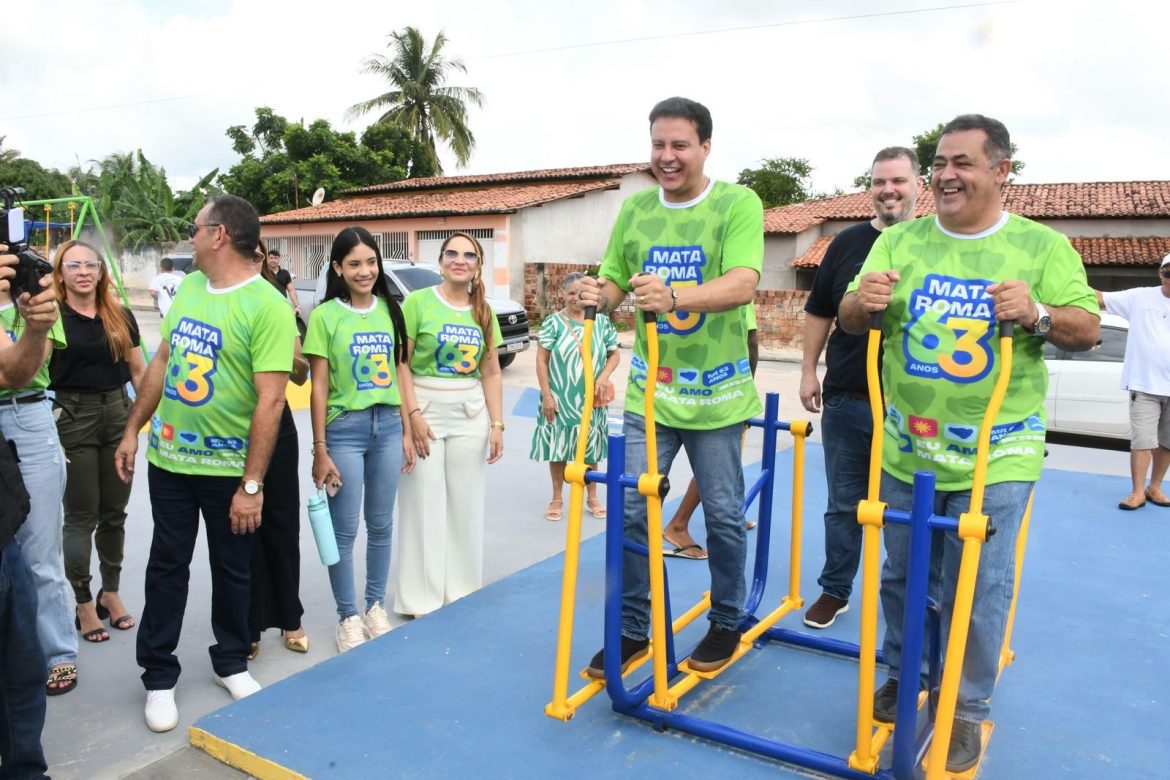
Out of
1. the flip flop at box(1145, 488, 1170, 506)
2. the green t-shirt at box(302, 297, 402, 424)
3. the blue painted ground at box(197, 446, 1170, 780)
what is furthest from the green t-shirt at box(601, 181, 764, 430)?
the flip flop at box(1145, 488, 1170, 506)

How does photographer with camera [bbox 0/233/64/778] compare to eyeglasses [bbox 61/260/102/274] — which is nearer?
photographer with camera [bbox 0/233/64/778]

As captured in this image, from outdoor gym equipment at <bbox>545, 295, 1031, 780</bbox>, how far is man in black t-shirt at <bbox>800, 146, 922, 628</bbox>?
30 centimetres

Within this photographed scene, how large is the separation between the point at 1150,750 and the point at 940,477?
1210 mm

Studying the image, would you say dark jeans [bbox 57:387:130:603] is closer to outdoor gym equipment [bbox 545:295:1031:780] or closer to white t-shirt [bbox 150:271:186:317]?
outdoor gym equipment [bbox 545:295:1031:780]

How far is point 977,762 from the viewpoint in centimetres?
266

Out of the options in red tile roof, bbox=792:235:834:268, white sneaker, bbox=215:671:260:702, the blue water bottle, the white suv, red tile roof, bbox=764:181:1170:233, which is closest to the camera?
white sneaker, bbox=215:671:260:702

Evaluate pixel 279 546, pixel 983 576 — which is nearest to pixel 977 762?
pixel 983 576

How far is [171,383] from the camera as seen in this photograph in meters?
3.16

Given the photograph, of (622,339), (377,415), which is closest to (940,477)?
(377,415)

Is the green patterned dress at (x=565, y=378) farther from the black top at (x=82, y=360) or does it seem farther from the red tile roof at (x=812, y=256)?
the red tile roof at (x=812, y=256)

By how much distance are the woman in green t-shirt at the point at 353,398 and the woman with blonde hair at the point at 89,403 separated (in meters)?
0.77

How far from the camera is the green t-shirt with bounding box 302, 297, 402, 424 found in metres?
3.76

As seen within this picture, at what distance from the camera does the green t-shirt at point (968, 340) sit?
2.47 meters

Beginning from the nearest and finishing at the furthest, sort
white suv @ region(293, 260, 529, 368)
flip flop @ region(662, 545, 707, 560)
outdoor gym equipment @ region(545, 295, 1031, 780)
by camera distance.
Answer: outdoor gym equipment @ region(545, 295, 1031, 780) → flip flop @ region(662, 545, 707, 560) → white suv @ region(293, 260, 529, 368)
